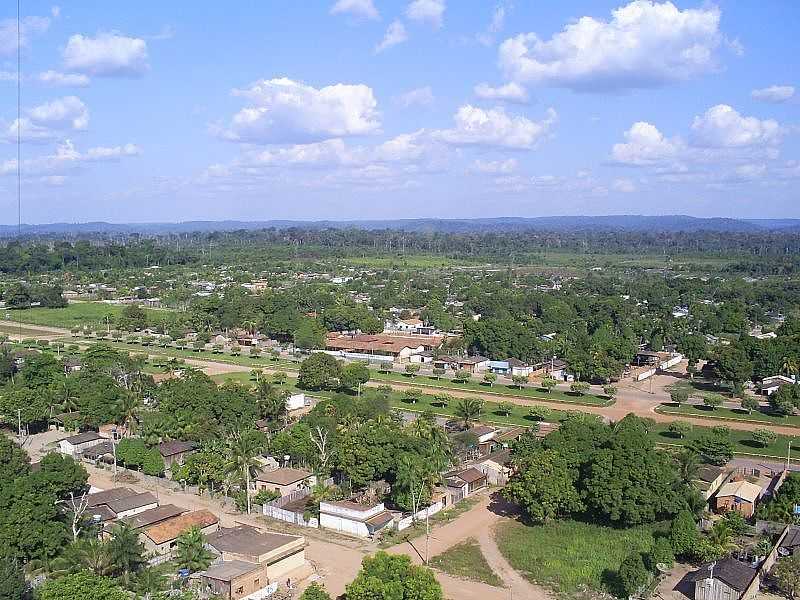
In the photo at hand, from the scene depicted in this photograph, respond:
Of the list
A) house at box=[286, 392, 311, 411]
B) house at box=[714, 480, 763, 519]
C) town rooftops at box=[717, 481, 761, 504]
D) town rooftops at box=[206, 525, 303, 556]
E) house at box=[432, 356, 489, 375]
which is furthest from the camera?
house at box=[432, 356, 489, 375]

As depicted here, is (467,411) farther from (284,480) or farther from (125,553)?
(125,553)

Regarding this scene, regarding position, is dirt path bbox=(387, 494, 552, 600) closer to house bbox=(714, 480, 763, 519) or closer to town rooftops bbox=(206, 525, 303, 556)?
town rooftops bbox=(206, 525, 303, 556)

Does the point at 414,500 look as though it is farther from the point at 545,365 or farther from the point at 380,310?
the point at 380,310

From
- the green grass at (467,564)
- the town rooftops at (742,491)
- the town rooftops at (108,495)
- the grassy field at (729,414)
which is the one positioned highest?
the town rooftops at (742,491)

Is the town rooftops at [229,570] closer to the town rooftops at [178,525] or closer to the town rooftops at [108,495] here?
the town rooftops at [178,525]

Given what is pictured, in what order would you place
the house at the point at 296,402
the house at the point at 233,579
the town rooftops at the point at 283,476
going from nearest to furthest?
the house at the point at 233,579
the town rooftops at the point at 283,476
the house at the point at 296,402

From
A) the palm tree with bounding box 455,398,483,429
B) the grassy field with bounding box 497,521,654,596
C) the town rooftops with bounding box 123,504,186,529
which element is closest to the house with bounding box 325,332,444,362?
the palm tree with bounding box 455,398,483,429

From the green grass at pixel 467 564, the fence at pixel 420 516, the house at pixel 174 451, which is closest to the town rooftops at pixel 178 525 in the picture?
the house at pixel 174 451
